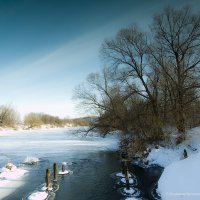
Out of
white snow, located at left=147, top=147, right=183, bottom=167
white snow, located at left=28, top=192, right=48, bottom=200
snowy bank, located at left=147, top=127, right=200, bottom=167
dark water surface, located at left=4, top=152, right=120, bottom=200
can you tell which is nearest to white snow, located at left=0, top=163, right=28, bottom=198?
dark water surface, located at left=4, top=152, right=120, bottom=200

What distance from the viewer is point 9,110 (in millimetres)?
117000

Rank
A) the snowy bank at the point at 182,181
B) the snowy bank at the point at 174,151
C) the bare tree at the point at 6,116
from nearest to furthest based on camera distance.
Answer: the snowy bank at the point at 182,181 → the snowy bank at the point at 174,151 → the bare tree at the point at 6,116

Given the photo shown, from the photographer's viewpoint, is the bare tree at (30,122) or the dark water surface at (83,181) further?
the bare tree at (30,122)

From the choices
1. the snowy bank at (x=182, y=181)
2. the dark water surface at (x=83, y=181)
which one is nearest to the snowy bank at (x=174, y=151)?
the dark water surface at (x=83, y=181)

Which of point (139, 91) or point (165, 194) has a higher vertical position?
point (139, 91)

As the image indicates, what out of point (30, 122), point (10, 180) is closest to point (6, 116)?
point (30, 122)

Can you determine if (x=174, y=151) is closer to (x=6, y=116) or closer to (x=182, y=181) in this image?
(x=182, y=181)

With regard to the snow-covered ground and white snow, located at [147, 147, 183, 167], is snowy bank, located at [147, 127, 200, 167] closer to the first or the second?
white snow, located at [147, 147, 183, 167]

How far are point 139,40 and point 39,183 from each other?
57.3ft

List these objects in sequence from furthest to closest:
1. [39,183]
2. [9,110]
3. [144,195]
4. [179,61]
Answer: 1. [9,110]
2. [179,61]
3. [39,183]
4. [144,195]

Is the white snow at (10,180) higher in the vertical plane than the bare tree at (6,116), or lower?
lower

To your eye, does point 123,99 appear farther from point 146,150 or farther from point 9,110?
point 9,110

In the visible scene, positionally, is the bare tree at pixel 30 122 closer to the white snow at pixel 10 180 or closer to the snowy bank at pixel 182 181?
the white snow at pixel 10 180

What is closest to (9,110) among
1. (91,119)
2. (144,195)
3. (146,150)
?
(91,119)
